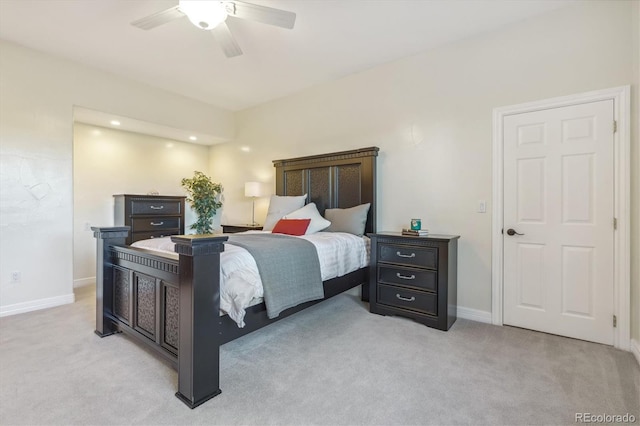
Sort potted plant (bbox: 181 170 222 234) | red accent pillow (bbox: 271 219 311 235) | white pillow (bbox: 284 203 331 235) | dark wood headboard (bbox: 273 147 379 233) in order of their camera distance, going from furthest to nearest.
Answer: potted plant (bbox: 181 170 222 234)
dark wood headboard (bbox: 273 147 379 233)
white pillow (bbox: 284 203 331 235)
red accent pillow (bbox: 271 219 311 235)

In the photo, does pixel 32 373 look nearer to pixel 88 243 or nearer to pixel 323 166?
pixel 88 243

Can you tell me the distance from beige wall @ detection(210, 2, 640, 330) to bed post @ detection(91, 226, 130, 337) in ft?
8.94

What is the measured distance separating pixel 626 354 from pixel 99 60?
587 centimetres

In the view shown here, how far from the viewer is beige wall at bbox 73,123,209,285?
4281 mm

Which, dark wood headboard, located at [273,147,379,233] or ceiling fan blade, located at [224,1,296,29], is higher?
ceiling fan blade, located at [224,1,296,29]

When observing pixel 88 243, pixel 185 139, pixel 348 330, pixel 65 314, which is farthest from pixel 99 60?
pixel 348 330

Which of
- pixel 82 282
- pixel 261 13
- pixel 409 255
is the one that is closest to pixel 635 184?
pixel 409 255

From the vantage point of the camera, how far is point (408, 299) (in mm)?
2934

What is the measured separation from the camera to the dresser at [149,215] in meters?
4.25

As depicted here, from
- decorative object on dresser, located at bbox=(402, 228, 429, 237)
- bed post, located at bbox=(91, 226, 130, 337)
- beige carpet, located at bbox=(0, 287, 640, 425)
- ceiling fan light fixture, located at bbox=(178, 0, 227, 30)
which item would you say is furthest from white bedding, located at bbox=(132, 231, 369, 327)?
ceiling fan light fixture, located at bbox=(178, 0, 227, 30)

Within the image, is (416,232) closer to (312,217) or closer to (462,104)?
(312,217)

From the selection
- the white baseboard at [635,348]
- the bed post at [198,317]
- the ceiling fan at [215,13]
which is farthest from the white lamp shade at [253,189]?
the white baseboard at [635,348]

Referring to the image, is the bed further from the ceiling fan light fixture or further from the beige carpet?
the ceiling fan light fixture

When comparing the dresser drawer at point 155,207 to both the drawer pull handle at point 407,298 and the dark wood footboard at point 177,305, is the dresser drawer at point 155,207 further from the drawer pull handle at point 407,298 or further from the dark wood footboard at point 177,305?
the drawer pull handle at point 407,298
